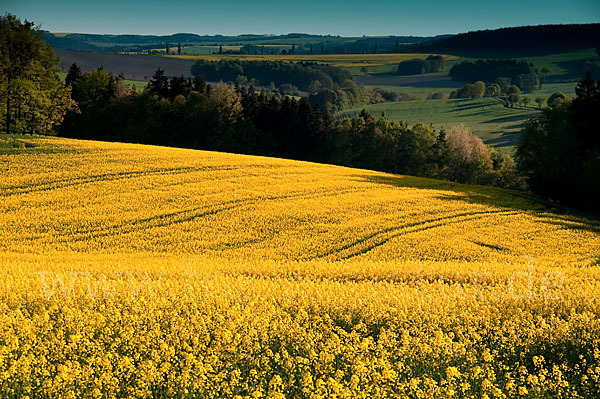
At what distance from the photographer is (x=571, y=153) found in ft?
135

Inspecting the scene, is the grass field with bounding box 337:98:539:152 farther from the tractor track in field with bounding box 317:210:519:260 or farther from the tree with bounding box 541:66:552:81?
the tractor track in field with bounding box 317:210:519:260

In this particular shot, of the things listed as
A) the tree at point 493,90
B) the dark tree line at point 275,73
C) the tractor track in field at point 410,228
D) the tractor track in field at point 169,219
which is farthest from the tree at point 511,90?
the tractor track in field at point 169,219

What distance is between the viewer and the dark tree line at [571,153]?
38.4 m

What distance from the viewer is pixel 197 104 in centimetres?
7256

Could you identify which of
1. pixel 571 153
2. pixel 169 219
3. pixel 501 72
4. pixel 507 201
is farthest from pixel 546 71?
pixel 169 219

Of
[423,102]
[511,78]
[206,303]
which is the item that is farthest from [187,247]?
[511,78]

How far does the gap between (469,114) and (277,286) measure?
470ft

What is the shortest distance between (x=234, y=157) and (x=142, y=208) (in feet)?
52.0

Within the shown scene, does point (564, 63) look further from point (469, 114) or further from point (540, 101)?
point (469, 114)

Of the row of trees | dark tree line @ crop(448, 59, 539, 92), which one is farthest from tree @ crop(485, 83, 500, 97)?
the row of trees

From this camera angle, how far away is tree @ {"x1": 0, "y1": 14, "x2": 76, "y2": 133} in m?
47.7

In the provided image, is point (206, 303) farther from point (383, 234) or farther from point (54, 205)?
point (54, 205)

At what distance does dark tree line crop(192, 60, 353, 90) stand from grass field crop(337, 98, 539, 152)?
67.3 ft

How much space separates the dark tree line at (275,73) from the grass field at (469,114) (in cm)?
2053
